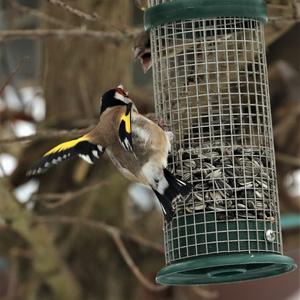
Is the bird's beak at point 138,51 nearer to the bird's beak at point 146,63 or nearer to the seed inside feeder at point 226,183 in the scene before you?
the bird's beak at point 146,63

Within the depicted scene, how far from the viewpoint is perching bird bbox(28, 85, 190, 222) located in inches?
212

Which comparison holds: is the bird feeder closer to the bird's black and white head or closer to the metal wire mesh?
the metal wire mesh

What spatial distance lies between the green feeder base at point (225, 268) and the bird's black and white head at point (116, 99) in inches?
30.8

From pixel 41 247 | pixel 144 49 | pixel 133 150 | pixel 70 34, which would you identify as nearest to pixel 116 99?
pixel 133 150

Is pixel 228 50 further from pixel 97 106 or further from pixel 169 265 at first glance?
pixel 97 106

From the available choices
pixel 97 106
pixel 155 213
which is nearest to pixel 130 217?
pixel 155 213

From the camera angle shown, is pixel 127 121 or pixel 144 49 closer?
pixel 127 121

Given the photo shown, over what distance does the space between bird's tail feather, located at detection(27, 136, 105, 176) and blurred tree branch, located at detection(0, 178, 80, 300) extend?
1384 millimetres

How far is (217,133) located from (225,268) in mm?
617

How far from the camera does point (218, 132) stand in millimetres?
5508

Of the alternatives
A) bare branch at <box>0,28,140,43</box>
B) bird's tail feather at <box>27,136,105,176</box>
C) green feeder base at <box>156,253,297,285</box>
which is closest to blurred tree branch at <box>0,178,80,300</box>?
bare branch at <box>0,28,140,43</box>

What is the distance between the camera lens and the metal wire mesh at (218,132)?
5383mm

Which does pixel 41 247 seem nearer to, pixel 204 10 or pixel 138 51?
pixel 138 51

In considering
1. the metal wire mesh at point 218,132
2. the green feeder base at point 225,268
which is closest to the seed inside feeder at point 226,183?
the metal wire mesh at point 218,132
